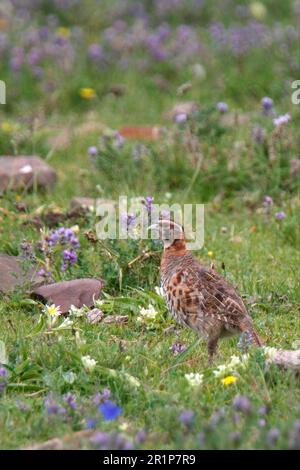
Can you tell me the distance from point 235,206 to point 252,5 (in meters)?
6.68

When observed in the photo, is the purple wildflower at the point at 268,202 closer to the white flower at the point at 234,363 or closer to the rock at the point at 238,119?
the rock at the point at 238,119

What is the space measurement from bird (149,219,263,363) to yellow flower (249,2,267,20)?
30.2 ft

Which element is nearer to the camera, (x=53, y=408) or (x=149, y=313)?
(x=53, y=408)

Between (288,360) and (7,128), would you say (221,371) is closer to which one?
(288,360)

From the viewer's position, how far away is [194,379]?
17.2 feet

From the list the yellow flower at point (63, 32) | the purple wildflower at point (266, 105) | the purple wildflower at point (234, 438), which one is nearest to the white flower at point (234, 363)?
the purple wildflower at point (234, 438)

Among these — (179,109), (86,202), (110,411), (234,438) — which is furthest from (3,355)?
(179,109)

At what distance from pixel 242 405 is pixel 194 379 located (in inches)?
25.9

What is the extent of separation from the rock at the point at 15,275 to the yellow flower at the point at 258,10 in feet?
27.8

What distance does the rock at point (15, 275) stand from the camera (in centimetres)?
685

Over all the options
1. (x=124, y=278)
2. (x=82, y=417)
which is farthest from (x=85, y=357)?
(x=124, y=278)

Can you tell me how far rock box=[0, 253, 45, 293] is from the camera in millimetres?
6852

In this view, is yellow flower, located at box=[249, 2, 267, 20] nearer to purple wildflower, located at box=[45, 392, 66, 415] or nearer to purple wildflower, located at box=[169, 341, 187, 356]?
purple wildflower, located at box=[169, 341, 187, 356]

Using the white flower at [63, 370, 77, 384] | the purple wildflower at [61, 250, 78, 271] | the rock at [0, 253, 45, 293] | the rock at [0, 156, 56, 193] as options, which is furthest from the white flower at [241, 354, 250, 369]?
the rock at [0, 156, 56, 193]
